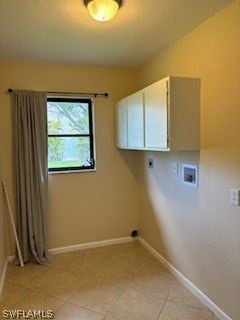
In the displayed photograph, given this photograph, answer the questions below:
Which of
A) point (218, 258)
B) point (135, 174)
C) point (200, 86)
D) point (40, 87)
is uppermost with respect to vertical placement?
point (40, 87)

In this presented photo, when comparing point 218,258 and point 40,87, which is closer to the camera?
point 218,258

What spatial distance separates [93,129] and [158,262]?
1.92m

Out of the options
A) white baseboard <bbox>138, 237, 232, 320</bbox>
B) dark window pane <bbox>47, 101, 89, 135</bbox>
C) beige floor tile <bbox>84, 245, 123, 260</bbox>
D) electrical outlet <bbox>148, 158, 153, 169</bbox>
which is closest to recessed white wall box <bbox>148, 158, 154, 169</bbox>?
electrical outlet <bbox>148, 158, 153, 169</bbox>

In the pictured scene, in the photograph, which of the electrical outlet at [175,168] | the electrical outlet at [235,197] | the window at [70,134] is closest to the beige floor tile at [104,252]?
the window at [70,134]

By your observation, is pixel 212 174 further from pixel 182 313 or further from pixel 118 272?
pixel 118 272

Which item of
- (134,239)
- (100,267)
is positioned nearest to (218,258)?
(100,267)

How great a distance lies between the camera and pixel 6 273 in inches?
110

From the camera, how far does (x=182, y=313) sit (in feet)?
6.89

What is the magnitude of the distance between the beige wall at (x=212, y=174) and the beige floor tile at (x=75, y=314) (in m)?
1.01

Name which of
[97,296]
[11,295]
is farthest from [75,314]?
[11,295]

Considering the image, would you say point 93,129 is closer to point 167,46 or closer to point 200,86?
point 167,46

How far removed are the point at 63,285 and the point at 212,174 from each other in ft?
6.18

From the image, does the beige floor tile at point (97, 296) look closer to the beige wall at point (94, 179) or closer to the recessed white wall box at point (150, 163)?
the beige wall at point (94, 179)

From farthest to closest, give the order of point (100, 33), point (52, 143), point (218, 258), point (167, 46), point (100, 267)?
point (52, 143), point (100, 267), point (167, 46), point (100, 33), point (218, 258)
